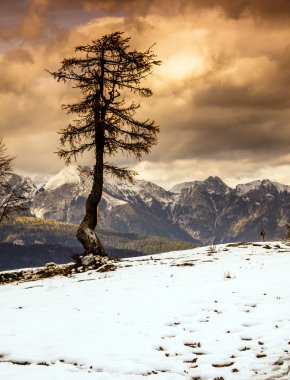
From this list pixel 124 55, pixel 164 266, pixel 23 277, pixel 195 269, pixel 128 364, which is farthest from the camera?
pixel 124 55

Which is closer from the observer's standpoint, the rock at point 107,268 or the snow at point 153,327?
the snow at point 153,327

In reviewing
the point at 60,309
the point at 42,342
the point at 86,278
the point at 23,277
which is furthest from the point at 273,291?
the point at 23,277

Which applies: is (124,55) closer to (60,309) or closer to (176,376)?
(60,309)

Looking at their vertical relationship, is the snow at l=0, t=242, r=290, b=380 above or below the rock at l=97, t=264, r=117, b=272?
below

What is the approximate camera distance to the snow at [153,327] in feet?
30.3

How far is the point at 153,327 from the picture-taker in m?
12.3

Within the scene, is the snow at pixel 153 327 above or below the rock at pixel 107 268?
A: below

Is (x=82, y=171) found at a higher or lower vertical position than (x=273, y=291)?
higher

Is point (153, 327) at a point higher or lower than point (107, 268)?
lower

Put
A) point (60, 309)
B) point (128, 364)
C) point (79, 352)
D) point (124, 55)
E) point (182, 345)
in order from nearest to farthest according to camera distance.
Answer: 1. point (128, 364)
2. point (79, 352)
3. point (182, 345)
4. point (60, 309)
5. point (124, 55)

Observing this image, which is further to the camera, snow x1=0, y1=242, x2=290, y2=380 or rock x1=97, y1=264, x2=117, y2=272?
rock x1=97, y1=264, x2=117, y2=272

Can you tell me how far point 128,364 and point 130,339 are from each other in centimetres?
178

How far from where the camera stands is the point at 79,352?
10.3 m

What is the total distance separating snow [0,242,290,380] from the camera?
9.23 m
